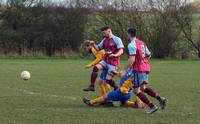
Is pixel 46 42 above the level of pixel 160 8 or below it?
below

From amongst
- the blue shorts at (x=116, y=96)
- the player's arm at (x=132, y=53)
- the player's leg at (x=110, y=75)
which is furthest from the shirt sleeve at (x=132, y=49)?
the player's leg at (x=110, y=75)

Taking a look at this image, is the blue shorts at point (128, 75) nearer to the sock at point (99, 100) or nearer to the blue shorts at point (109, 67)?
the sock at point (99, 100)

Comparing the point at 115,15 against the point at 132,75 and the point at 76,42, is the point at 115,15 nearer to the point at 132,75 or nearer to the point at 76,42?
the point at 76,42

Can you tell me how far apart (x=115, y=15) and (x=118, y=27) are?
139 cm

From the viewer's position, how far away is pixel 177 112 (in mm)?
10922

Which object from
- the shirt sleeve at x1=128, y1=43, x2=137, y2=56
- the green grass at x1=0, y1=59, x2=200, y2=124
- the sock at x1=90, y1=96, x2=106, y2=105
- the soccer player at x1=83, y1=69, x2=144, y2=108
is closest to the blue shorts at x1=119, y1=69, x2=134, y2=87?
the soccer player at x1=83, y1=69, x2=144, y2=108

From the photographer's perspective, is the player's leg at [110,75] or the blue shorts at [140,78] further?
the player's leg at [110,75]

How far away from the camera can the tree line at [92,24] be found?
162 ft

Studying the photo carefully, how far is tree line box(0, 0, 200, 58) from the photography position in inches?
1948

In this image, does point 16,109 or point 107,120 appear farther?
point 16,109

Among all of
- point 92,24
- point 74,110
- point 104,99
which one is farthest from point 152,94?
point 92,24

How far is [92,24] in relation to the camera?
51.1m

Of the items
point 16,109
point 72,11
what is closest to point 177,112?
point 16,109

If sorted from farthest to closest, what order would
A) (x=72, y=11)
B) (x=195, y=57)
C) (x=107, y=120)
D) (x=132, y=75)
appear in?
1. (x=72, y=11)
2. (x=195, y=57)
3. (x=132, y=75)
4. (x=107, y=120)
